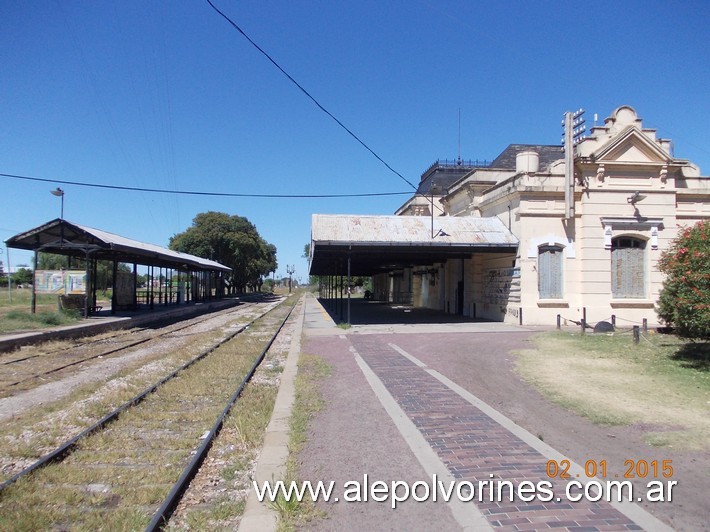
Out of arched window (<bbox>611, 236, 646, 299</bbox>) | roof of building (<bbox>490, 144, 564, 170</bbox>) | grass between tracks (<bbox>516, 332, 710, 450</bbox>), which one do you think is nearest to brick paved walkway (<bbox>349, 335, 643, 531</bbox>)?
grass between tracks (<bbox>516, 332, 710, 450</bbox>)

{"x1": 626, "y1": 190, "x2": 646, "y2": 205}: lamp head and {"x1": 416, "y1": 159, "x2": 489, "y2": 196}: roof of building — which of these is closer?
{"x1": 626, "y1": 190, "x2": 646, "y2": 205}: lamp head

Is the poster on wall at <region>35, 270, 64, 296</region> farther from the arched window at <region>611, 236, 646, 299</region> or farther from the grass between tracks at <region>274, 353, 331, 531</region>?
the arched window at <region>611, 236, 646, 299</region>

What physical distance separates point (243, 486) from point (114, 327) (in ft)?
59.8

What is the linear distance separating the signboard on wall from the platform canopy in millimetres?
9803

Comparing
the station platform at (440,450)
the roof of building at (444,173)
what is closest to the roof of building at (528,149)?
the roof of building at (444,173)

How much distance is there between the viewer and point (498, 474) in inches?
189

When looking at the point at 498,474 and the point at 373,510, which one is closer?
the point at 373,510

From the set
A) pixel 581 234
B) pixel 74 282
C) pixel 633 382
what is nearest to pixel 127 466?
pixel 633 382

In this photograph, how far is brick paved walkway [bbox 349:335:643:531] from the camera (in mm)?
3885

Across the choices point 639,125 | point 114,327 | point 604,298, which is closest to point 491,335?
point 604,298

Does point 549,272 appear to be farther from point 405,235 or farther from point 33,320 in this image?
point 33,320

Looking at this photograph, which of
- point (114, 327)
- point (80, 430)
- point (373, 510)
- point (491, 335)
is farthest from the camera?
point (114, 327)

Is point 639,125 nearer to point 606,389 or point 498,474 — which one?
point 606,389

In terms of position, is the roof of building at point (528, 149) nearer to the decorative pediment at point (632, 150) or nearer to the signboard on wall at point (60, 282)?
the decorative pediment at point (632, 150)
